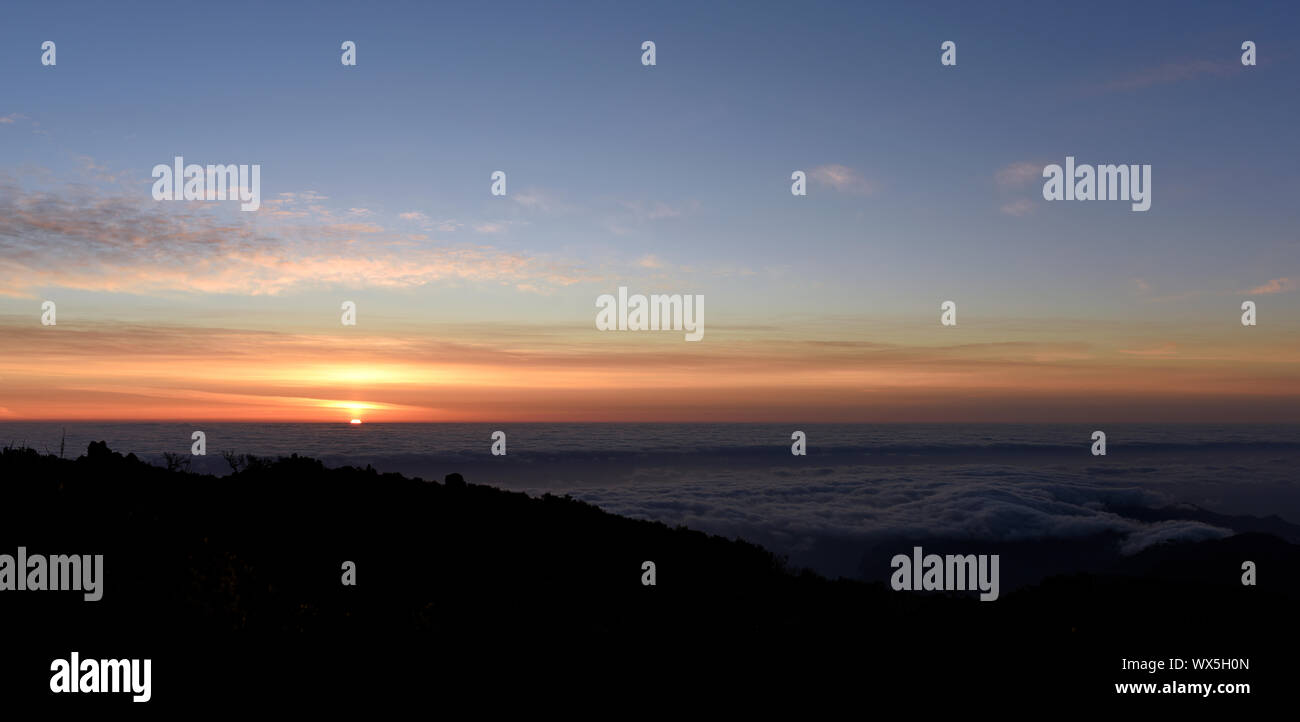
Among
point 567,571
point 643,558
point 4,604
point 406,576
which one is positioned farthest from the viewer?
point 643,558

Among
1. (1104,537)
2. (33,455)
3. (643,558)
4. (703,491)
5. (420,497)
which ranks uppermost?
(33,455)

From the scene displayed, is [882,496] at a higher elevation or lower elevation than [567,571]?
lower

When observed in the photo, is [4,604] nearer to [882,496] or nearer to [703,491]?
[703,491]

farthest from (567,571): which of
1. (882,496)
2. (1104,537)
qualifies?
(1104,537)

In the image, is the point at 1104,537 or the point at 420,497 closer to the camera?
the point at 420,497
